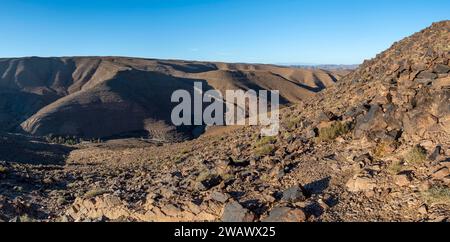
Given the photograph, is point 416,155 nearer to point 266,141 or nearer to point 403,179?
point 403,179

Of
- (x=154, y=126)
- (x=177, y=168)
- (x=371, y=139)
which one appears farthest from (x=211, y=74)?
(x=371, y=139)

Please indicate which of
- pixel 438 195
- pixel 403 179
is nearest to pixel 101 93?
pixel 403 179

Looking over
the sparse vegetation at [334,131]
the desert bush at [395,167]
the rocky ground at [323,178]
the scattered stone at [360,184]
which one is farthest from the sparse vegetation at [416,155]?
the sparse vegetation at [334,131]

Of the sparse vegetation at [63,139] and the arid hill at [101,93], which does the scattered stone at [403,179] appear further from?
the arid hill at [101,93]

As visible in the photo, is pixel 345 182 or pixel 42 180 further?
pixel 42 180
